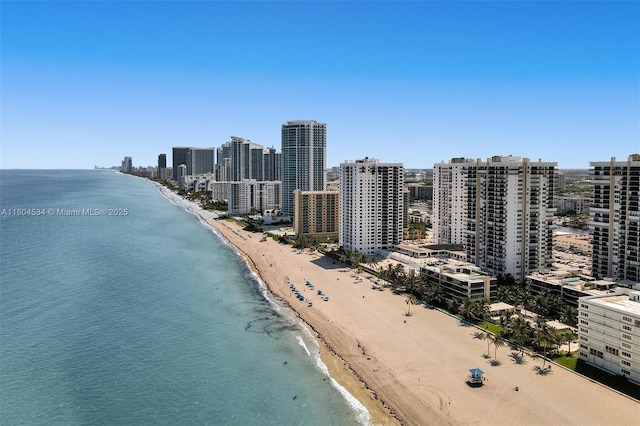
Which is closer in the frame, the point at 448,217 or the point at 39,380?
the point at 39,380

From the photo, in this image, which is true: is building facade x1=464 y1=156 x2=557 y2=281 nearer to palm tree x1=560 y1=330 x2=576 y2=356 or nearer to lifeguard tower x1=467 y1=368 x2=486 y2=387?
palm tree x1=560 y1=330 x2=576 y2=356

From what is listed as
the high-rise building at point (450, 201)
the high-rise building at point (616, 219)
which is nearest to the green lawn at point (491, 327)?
the high-rise building at point (616, 219)

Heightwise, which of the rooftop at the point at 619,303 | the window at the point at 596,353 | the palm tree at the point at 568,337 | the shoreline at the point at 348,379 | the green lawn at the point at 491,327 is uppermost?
the rooftop at the point at 619,303

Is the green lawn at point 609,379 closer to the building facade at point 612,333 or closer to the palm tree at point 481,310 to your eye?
the building facade at point 612,333

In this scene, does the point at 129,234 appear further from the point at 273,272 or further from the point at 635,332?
the point at 635,332

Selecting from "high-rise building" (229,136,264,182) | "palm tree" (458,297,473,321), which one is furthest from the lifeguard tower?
"high-rise building" (229,136,264,182)

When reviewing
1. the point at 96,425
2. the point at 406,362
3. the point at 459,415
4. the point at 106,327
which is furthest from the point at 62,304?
the point at 459,415

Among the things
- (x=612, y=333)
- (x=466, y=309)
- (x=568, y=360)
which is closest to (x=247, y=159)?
(x=466, y=309)
